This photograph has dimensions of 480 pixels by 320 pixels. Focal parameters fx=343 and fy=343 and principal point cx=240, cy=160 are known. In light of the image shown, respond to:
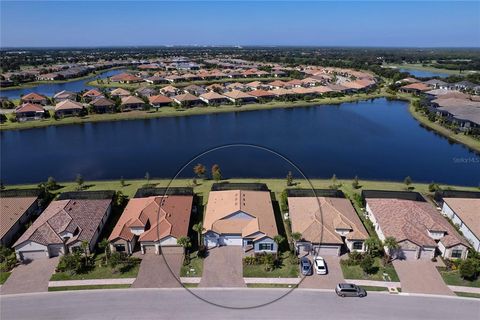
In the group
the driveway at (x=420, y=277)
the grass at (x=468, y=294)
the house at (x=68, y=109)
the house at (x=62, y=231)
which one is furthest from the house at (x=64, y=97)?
the grass at (x=468, y=294)

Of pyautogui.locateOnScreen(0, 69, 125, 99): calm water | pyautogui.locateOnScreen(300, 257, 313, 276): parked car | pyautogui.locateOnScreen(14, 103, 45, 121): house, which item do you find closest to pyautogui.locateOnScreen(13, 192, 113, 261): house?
pyautogui.locateOnScreen(300, 257, 313, 276): parked car

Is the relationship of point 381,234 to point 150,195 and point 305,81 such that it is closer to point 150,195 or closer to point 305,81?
point 150,195

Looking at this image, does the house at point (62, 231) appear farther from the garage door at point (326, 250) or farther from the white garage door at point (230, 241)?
the garage door at point (326, 250)

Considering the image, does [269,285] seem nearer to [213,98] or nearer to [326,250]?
[326,250]

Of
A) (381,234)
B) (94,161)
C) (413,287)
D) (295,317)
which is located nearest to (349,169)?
(381,234)

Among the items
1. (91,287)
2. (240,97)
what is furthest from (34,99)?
(91,287)
